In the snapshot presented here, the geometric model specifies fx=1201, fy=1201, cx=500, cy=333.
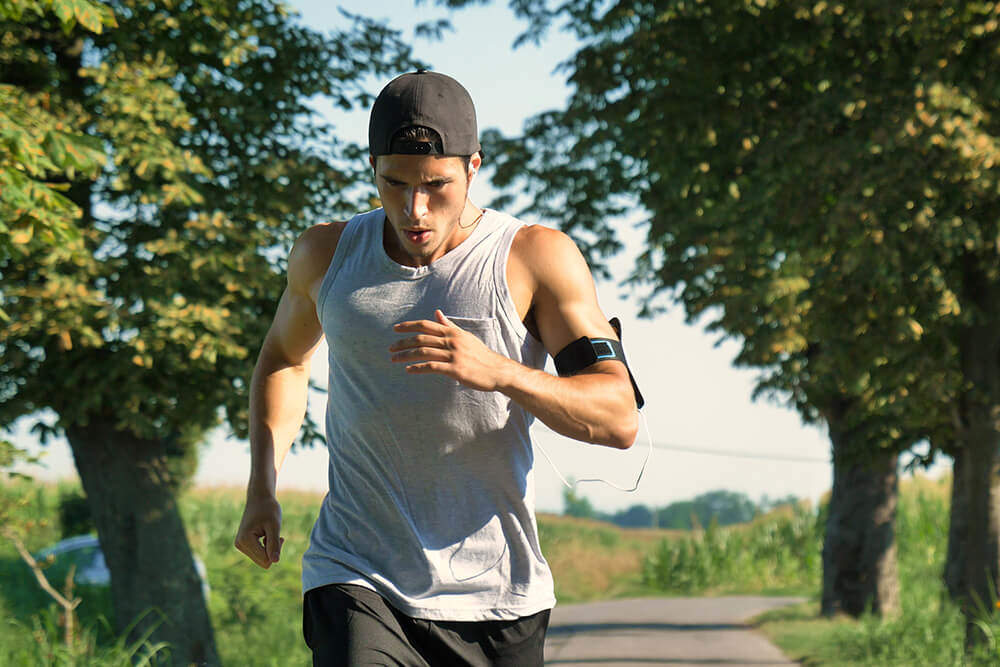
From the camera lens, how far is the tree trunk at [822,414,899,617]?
1565cm

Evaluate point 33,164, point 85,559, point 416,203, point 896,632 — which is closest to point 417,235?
point 416,203

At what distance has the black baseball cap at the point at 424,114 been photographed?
2.79 m

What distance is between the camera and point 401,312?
2.86 m

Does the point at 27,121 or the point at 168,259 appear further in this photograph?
the point at 168,259

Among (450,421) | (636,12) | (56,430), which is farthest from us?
(636,12)

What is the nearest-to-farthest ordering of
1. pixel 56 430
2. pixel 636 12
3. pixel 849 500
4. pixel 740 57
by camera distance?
pixel 56 430
pixel 740 57
pixel 636 12
pixel 849 500

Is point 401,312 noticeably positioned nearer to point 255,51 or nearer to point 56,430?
point 255,51

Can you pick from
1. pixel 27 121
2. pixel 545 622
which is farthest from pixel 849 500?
pixel 545 622

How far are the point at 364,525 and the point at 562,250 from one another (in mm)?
821

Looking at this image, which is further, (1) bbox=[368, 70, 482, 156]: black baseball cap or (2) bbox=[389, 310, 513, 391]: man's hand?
(1) bbox=[368, 70, 482, 156]: black baseball cap

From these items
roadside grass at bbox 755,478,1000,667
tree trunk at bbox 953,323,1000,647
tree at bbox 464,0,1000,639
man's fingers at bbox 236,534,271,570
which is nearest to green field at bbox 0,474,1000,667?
roadside grass at bbox 755,478,1000,667

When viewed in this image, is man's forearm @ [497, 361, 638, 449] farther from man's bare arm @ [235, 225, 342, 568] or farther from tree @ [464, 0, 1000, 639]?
tree @ [464, 0, 1000, 639]

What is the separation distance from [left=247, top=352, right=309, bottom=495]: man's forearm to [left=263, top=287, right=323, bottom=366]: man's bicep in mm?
32

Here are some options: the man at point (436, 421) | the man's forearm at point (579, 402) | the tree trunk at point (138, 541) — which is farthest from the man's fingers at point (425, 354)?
the tree trunk at point (138, 541)
